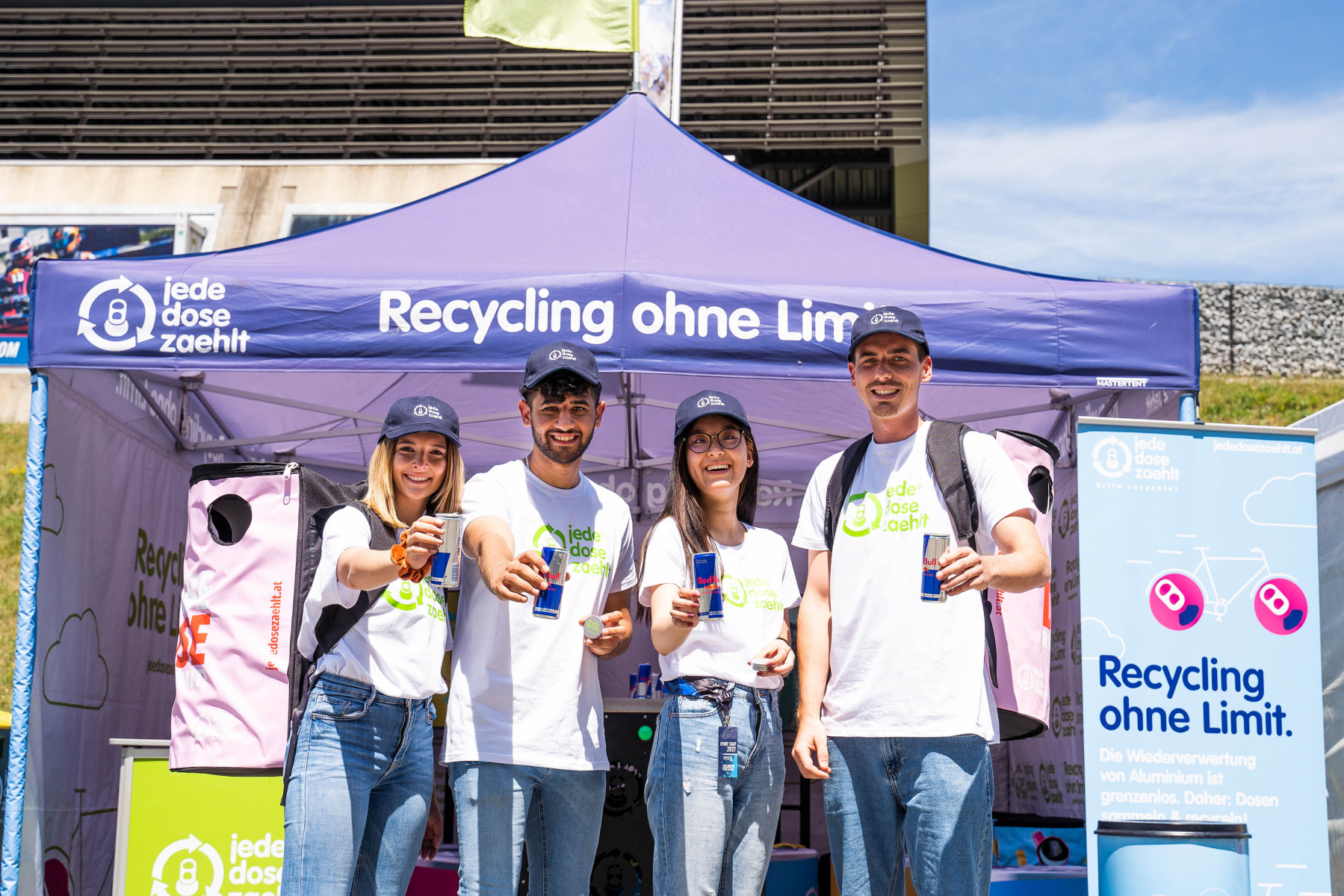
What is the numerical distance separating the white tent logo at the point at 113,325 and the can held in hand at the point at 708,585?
204 centimetres

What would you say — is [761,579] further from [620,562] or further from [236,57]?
[236,57]

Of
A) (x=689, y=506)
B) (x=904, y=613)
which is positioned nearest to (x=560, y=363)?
(x=689, y=506)

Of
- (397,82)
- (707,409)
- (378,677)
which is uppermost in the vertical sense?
(397,82)

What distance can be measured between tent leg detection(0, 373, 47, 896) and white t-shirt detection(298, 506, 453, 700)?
1.33 m

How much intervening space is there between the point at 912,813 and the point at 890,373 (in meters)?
1.02

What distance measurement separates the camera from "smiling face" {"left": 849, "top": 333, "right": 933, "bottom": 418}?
2.75 m

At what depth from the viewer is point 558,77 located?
14633mm

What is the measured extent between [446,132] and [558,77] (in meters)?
1.62

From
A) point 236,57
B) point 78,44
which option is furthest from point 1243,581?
point 78,44

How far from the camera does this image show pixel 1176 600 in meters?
3.45

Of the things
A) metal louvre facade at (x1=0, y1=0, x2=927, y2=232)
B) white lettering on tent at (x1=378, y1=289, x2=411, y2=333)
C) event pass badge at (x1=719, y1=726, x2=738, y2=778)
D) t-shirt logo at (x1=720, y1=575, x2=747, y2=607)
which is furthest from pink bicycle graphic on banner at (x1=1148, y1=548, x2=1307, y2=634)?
metal louvre facade at (x1=0, y1=0, x2=927, y2=232)

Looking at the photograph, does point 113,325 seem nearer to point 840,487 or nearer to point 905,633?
point 840,487

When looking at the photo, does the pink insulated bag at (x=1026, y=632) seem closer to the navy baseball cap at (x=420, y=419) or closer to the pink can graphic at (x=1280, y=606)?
the pink can graphic at (x=1280, y=606)

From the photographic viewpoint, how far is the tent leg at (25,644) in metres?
3.47
